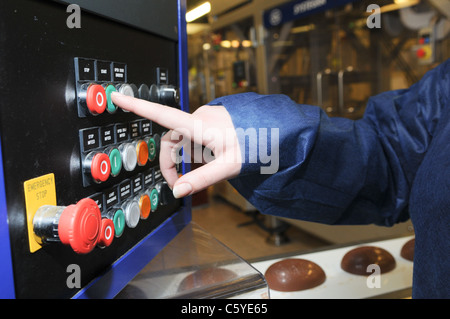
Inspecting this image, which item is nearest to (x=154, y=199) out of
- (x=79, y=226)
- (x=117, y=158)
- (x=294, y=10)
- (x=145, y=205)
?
(x=145, y=205)

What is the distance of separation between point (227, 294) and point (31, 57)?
1.62ft

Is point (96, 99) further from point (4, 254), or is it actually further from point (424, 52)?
point (424, 52)

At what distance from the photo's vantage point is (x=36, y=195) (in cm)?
44

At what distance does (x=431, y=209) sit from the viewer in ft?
2.03

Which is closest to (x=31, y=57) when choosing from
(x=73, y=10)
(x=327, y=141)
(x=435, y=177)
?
(x=73, y=10)

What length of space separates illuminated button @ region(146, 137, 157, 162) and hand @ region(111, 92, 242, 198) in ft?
0.47

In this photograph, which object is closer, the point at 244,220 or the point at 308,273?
the point at 308,273

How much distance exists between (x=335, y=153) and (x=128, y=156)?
1.11ft

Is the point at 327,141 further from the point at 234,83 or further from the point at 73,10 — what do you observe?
the point at 234,83

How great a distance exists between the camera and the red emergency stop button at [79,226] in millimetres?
421

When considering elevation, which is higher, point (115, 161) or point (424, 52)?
point (424, 52)

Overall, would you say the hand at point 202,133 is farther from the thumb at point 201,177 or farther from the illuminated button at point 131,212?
the illuminated button at point 131,212

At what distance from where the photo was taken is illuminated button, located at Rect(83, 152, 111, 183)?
509mm

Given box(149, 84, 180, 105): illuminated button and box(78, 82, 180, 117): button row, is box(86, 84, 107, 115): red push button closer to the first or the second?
box(78, 82, 180, 117): button row
